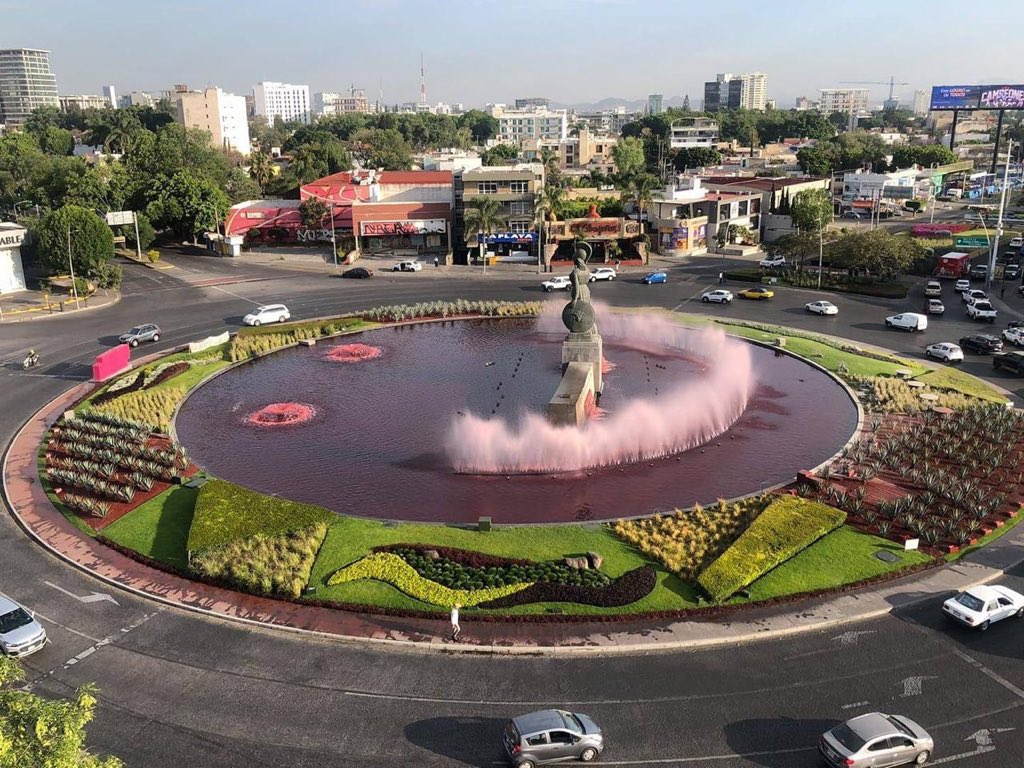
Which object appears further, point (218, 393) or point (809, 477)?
point (218, 393)

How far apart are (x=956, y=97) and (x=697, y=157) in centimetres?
6082

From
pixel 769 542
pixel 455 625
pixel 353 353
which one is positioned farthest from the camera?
pixel 353 353

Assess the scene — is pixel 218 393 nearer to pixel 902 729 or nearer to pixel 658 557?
pixel 658 557

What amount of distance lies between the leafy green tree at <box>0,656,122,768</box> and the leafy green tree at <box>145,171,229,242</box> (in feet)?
330

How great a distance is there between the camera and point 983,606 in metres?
27.9

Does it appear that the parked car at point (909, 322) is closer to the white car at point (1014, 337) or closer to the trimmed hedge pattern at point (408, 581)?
the white car at point (1014, 337)

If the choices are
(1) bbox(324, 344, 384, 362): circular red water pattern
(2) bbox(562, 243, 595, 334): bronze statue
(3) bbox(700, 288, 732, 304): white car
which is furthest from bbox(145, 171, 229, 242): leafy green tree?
(2) bbox(562, 243, 595, 334): bronze statue

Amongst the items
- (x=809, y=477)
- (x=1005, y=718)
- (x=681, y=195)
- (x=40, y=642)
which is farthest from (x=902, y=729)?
(x=681, y=195)

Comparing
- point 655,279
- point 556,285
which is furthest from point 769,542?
point 655,279

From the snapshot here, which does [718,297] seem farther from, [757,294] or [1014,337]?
[1014,337]

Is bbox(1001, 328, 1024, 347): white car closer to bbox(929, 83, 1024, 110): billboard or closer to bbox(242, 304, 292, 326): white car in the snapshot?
bbox(242, 304, 292, 326): white car

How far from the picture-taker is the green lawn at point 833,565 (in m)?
30.2

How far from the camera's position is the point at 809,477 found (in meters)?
38.2

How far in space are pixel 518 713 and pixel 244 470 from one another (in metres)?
22.7
